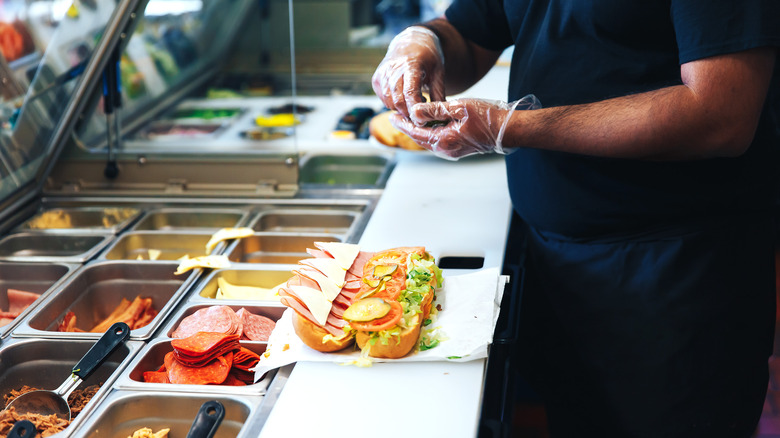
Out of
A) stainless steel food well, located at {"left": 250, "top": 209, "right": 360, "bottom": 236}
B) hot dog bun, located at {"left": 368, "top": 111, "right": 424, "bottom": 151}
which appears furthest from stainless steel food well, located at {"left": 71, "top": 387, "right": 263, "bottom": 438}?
hot dog bun, located at {"left": 368, "top": 111, "right": 424, "bottom": 151}

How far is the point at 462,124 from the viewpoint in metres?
1.59

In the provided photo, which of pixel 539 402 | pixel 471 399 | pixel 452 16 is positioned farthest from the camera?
pixel 539 402

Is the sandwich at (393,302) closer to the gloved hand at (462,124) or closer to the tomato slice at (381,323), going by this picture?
the tomato slice at (381,323)

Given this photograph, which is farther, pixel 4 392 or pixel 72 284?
pixel 72 284

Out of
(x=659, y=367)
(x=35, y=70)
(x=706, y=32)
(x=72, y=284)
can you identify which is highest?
(x=706, y=32)

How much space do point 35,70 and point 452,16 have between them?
47.5 inches

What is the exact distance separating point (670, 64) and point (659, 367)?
697 mm

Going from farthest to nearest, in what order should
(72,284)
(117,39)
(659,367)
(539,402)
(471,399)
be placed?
1. (539,402)
2. (117,39)
3. (72,284)
4. (659,367)
5. (471,399)

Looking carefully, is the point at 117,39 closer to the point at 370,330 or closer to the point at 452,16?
the point at 452,16

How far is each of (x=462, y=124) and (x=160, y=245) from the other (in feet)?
3.37

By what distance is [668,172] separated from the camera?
1.61m

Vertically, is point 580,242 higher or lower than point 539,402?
higher

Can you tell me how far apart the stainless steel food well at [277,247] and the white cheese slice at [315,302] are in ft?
2.09

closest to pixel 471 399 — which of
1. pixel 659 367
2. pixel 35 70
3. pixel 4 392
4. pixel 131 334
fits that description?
pixel 659 367
